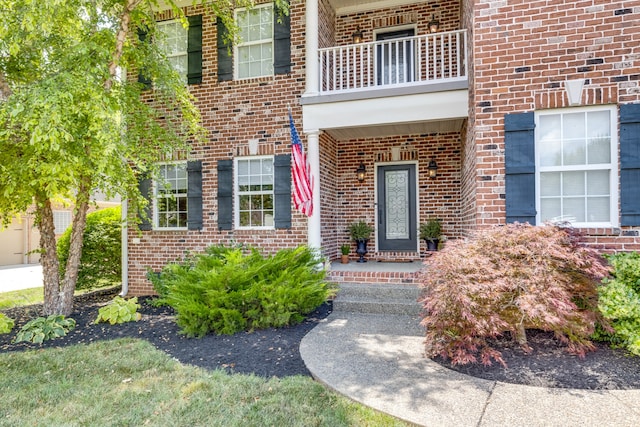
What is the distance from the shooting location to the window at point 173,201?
7.98m


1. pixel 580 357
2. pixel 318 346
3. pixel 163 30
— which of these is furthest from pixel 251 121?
pixel 580 357

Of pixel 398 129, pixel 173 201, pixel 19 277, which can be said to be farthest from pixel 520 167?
pixel 19 277

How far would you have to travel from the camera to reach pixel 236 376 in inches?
144

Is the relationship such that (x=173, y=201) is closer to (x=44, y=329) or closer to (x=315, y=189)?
(x=315, y=189)

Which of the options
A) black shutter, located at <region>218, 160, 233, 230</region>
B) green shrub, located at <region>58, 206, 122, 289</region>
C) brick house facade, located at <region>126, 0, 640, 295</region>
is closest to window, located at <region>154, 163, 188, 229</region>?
brick house facade, located at <region>126, 0, 640, 295</region>

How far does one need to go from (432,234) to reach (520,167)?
9.44ft

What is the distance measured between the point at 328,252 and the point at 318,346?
3.36 metres

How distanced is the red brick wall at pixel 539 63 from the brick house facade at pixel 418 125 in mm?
16

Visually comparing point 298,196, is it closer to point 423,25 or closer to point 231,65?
point 231,65

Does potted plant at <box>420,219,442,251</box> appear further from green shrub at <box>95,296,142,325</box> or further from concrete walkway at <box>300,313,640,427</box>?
green shrub at <box>95,296,142,325</box>

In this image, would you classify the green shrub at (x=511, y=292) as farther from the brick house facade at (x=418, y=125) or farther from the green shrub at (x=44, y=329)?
the green shrub at (x=44, y=329)

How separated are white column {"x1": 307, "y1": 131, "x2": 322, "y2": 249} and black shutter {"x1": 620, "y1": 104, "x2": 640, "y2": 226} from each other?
4288 millimetres

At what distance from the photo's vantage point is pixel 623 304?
3811 millimetres

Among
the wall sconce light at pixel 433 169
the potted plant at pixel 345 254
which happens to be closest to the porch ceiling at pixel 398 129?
the wall sconce light at pixel 433 169
